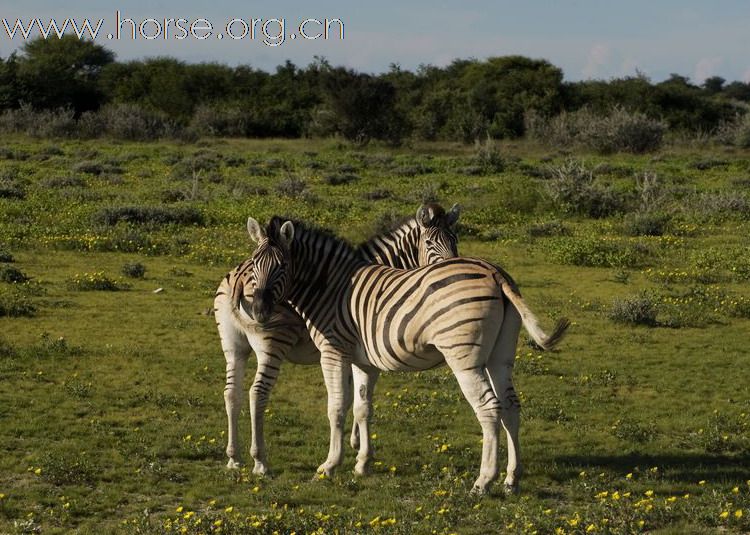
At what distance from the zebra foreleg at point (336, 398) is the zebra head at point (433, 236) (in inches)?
62.1

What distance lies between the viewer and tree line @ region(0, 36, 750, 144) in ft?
146

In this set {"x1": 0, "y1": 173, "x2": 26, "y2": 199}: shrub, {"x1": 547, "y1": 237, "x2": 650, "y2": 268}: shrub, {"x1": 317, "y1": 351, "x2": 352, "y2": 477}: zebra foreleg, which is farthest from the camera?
{"x1": 0, "y1": 173, "x2": 26, "y2": 199}: shrub

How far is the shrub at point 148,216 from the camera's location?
21.4 meters

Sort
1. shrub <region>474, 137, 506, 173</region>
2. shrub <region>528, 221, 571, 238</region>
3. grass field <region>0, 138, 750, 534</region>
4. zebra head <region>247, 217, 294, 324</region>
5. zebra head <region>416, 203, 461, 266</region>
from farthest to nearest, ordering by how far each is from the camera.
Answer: shrub <region>474, 137, 506, 173</region>
shrub <region>528, 221, 571, 238</region>
zebra head <region>416, 203, 461, 266</region>
zebra head <region>247, 217, 294, 324</region>
grass field <region>0, 138, 750, 534</region>

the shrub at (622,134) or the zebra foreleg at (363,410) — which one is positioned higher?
the shrub at (622,134)

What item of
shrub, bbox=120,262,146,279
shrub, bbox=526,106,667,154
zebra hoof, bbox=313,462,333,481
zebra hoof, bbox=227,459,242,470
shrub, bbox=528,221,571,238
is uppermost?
shrub, bbox=526,106,667,154

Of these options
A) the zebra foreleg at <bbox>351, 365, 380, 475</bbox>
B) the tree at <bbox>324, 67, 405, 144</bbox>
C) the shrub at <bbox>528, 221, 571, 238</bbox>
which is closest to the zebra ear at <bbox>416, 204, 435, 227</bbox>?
the zebra foreleg at <bbox>351, 365, 380, 475</bbox>

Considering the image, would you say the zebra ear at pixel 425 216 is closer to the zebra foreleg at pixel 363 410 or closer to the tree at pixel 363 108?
the zebra foreleg at pixel 363 410

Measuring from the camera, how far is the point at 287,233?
8445 mm

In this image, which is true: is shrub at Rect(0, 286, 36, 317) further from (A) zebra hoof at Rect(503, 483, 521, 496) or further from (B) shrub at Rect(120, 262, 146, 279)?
(A) zebra hoof at Rect(503, 483, 521, 496)

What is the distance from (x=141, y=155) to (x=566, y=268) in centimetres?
2024

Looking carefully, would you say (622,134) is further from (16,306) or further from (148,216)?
(16,306)

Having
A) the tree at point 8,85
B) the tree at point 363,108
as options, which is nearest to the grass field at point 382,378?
the tree at point 363,108

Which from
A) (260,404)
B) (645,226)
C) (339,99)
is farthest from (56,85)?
(260,404)
